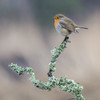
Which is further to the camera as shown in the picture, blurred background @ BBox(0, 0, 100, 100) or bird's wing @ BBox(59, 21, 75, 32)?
blurred background @ BBox(0, 0, 100, 100)

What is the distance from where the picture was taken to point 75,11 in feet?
64.3

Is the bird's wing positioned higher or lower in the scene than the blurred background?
lower

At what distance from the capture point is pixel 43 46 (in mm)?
16266

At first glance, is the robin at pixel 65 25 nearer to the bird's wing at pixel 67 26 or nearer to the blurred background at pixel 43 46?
the bird's wing at pixel 67 26

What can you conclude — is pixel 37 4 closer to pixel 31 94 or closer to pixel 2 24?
pixel 2 24

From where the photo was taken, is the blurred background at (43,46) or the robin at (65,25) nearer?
the robin at (65,25)

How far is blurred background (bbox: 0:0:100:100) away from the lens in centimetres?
1376

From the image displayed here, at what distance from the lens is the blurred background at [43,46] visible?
13755 mm

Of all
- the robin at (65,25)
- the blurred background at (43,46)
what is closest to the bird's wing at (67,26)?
the robin at (65,25)

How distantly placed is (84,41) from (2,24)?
359cm

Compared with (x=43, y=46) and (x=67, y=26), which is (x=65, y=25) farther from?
(x=43, y=46)

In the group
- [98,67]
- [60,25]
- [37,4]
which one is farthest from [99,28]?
[60,25]

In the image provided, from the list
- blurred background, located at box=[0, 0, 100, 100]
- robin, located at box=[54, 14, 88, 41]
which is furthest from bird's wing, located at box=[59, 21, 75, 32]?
blurred background, located at box=[0, 0, 100, 100]

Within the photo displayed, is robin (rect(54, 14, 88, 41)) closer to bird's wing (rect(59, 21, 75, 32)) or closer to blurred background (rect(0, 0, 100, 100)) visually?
bird's wing (rect(59, 21, 75, 32))
